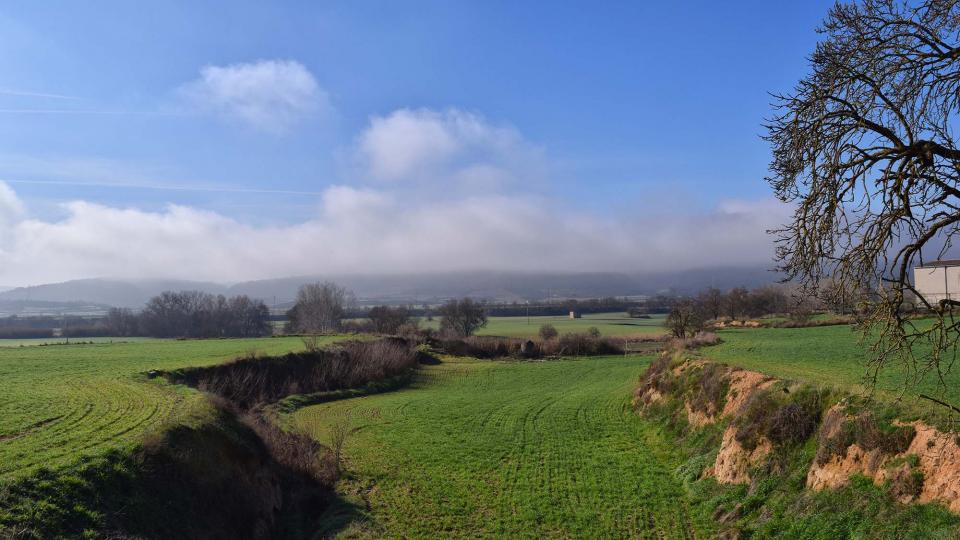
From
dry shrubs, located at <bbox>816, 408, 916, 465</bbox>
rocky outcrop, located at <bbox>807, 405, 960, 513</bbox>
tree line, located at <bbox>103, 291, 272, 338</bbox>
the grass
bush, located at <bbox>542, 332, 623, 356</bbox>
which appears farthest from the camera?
tree line, located at <bbox>103, 291, 272, 338</bbox>

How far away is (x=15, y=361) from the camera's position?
34.9 meters

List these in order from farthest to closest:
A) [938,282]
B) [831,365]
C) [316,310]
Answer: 1. [316,310]
2. [938,282]
3. [831,365]

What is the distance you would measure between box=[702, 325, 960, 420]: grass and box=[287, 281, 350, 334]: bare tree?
3501 inches

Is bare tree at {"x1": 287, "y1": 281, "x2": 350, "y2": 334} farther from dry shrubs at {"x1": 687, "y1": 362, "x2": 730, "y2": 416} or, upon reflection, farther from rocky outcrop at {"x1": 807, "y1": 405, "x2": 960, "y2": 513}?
rocky outcrop at {"x1": 807, "y1": 405, "x2": 960, "y2": 513}

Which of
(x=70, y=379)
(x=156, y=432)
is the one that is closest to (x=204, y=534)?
(x=156, y=432)

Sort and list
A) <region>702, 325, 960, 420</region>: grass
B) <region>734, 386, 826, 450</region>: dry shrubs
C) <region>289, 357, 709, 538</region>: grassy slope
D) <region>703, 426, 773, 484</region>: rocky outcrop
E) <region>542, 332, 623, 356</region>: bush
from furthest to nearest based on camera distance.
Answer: <region>542, 332, 623, 356</region>: bush < <region>289, 357, 709, 538</region>: grassy slope < <region>703, 426, 773, 484</region>: rocky outcrop < <region>734, 386, 826, 450</region>: dry shrubs < <region>702, 325, 960, 420</region>: grass

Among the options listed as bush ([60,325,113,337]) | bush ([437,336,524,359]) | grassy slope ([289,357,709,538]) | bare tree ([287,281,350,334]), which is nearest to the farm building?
grassy slope ([289,357,709,538])

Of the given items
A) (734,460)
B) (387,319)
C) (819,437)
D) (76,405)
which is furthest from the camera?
(387,319)

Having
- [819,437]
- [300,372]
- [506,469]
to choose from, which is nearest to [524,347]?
[300,372]

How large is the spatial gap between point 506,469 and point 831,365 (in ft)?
43.5

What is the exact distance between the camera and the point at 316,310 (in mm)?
118062

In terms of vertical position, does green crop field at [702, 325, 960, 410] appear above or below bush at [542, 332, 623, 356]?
above

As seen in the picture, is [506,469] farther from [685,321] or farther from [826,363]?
[685,321]

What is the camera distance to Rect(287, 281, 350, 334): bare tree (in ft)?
379
